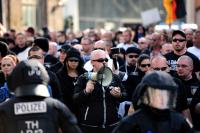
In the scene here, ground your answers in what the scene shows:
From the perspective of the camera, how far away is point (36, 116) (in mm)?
6207

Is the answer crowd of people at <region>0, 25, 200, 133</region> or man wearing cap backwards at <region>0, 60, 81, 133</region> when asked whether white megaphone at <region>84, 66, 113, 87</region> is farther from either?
man wearing cap backwards at <region>0, 60, 81, 133</region>

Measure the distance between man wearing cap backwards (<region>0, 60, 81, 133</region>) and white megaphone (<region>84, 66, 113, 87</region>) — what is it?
10.3ft

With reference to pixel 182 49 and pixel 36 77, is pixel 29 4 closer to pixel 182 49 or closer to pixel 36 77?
pixel 182 49

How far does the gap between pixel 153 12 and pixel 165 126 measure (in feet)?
64.8

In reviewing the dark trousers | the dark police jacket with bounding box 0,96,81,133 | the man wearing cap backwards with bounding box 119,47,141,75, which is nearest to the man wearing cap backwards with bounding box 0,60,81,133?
the dark police jacket with bounding box 0,96,81,133

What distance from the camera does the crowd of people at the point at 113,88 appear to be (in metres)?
5.94

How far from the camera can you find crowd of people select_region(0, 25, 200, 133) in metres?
5.94

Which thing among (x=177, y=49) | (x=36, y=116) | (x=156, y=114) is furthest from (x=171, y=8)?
(x=156, y=114)

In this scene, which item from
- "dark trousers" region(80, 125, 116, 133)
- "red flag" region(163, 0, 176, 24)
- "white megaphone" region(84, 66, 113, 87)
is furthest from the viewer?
"red flag" region(163, 0, 176, 24)

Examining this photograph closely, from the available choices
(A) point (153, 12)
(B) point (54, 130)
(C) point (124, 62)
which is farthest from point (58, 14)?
(B) point (54, 130)

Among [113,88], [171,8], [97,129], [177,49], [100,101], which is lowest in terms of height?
[97,129]

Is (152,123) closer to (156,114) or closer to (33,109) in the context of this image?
(156,114)

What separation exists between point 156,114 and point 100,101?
3.70 meters

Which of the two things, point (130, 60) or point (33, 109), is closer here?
point (33, 109)
